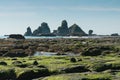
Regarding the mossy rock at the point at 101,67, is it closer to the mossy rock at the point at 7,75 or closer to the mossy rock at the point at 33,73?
the mossy rock at the point at 33,73

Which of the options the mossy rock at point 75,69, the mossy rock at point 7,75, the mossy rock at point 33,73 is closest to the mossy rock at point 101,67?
the mossy rock at point 75,69

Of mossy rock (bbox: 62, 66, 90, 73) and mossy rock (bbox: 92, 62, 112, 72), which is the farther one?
mossy rock (bbox: 92, 62, 112, 72)

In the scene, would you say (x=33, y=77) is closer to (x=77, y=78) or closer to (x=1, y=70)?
(x=1, y=70)

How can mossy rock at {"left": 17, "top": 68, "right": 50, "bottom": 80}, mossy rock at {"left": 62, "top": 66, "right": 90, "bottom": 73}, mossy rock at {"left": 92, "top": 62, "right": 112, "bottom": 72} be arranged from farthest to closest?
1. mossy rock at {"left": 92, "top": 62, "right": 112, "bottom": 72}
2. mossy rock at {"left": 62, "top": 66, "right": 90, "bottom": 73}
3. mossy rock at {"left": 17, "top": 68, "right": 50, "bottom": 80}

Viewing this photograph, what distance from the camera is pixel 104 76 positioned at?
141 ft

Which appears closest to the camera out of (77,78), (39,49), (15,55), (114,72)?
(77,78)

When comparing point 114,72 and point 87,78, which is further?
point 114,72

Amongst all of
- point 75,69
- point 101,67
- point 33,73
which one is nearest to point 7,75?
point 33,73

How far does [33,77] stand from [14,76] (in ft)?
9.37

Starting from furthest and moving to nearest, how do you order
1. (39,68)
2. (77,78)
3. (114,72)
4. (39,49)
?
(39,49), (39,68), (114,72), (77,78)

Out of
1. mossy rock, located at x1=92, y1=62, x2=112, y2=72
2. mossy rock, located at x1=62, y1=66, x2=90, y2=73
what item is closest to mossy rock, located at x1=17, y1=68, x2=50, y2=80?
mossy rock, located at x1=62, y1=66, x2=90, y2=73

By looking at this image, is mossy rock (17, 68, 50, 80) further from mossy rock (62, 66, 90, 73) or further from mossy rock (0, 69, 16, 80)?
mossy rock (62, 66, 90, 73)

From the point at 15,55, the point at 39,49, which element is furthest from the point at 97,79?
the point at 39,49

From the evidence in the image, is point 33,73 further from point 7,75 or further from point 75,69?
point 75,69
